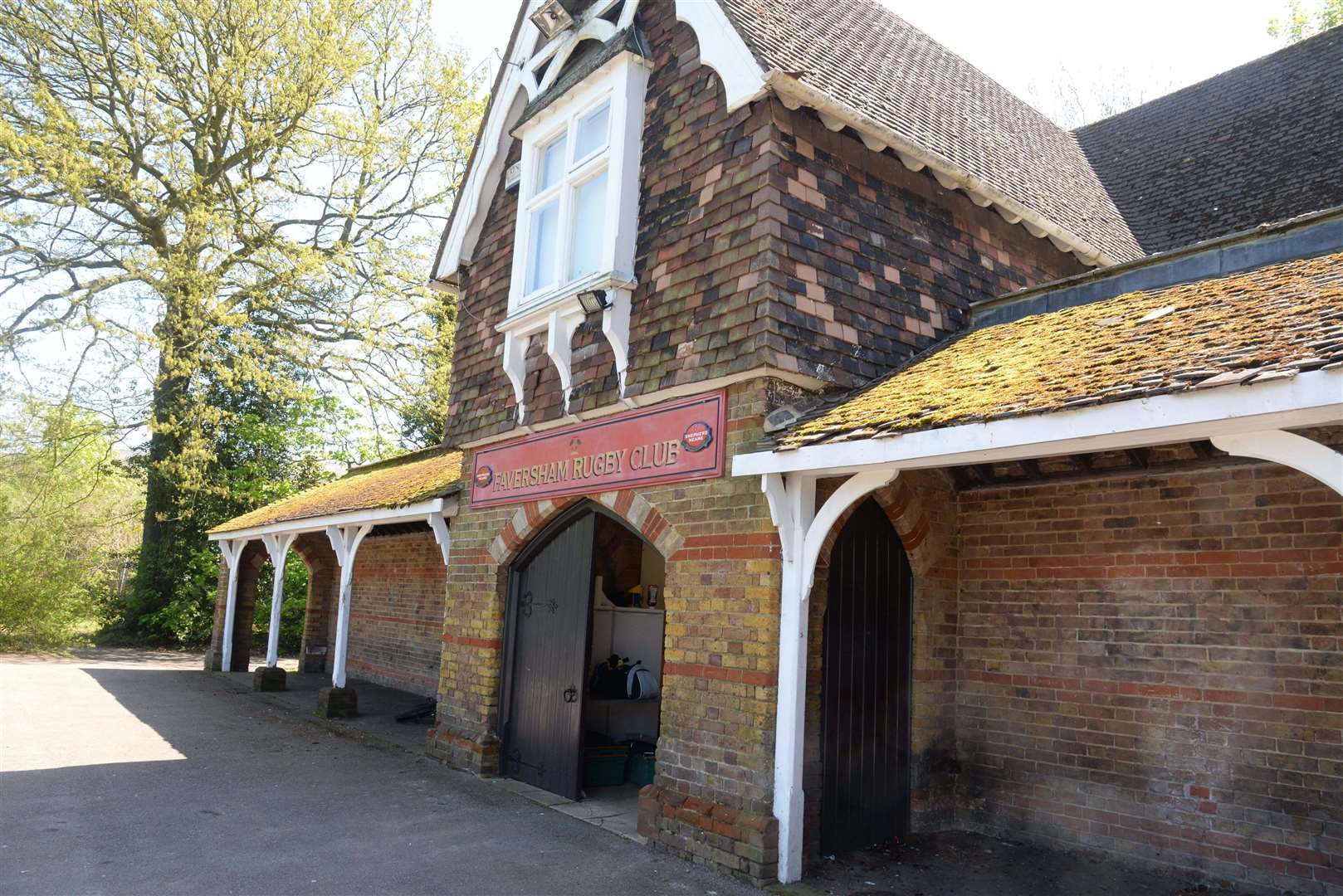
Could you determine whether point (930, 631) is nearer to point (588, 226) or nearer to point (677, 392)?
point (677, 392)

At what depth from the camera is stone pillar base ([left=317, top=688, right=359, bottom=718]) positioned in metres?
12.0

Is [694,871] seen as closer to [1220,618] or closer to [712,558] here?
[712,558]

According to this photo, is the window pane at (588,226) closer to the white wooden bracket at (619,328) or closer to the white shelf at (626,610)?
the white wooden bracket at (619,328)

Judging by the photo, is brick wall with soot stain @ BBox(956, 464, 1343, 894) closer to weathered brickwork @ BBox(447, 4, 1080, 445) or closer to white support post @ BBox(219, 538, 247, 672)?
weathered brickwork @ BBox(447, 4, 1080, 445)

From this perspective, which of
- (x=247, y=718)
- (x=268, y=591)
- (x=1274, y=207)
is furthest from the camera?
(x=268, y=591)

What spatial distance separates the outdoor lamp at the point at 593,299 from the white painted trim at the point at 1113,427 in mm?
2568

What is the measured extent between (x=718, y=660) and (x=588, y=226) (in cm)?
412

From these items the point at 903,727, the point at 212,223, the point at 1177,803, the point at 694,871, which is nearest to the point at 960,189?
the point at 903,727

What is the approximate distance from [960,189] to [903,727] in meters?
4.63

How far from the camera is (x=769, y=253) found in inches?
250

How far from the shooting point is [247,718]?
11914 millimetres

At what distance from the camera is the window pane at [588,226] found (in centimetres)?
800

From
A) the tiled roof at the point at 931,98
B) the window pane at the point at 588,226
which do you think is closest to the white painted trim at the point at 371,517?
the window pane at the point at 588,226

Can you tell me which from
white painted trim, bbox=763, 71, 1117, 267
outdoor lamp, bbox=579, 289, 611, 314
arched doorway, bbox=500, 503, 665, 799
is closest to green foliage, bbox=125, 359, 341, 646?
arched doorway, bbox=500, 503, 665, 799
